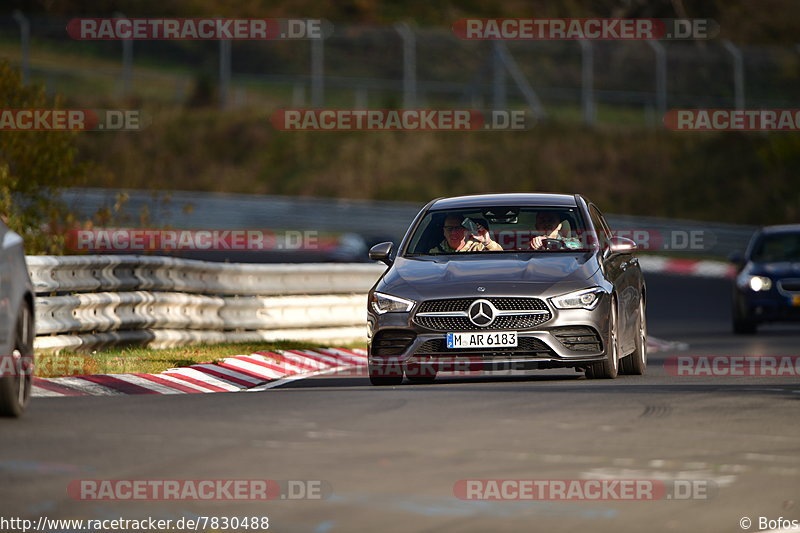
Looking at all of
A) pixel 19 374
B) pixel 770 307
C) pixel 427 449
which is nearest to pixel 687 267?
pixel 770 307

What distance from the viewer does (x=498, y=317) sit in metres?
13.8

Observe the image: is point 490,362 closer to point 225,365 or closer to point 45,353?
point 225,365

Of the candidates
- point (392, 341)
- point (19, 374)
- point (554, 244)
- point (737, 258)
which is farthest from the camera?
point (737, 258)

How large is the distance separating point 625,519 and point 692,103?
148 ft

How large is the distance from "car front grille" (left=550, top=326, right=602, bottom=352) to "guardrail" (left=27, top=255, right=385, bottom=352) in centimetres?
483

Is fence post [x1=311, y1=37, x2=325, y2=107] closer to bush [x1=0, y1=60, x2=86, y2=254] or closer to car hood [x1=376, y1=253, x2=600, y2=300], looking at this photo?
bush [x1=0, y1=60, x2=86, y2=254]

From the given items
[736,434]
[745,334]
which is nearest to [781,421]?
[736,434]

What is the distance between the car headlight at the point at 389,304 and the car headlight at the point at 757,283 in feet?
38.9

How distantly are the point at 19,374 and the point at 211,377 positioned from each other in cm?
Answer: 438

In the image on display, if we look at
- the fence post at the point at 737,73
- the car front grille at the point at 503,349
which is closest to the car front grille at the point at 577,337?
the car front grille at the point at 503,349

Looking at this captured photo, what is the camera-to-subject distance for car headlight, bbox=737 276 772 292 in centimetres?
2483

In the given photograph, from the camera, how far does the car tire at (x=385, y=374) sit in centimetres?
1402

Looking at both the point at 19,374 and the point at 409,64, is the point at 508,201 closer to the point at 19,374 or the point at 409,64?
the point at 19,374

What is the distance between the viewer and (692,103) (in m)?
51.7
